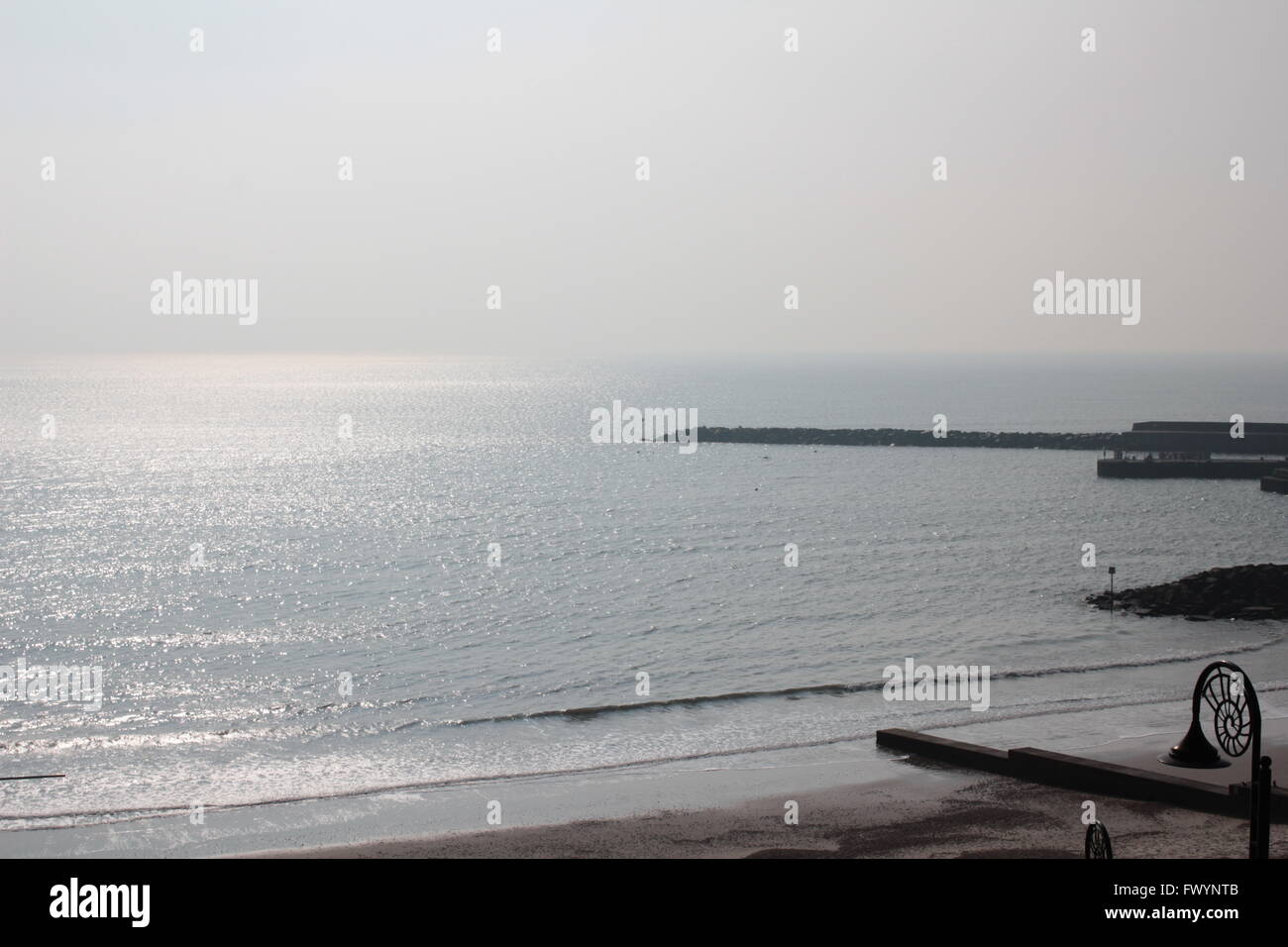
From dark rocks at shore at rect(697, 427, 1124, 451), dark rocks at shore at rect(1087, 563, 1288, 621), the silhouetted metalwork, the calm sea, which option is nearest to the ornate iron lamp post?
the silhouetted metalwork

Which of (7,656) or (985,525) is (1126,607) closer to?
(985,525)

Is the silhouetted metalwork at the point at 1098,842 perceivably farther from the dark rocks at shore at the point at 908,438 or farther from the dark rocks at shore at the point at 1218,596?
the dark rocks at shore at the point at 908,438

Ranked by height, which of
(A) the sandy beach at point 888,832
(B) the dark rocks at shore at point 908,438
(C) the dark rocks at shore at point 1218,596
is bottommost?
(A) the sandy beach at point 888,832

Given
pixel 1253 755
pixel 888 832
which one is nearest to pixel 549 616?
pixel 888 832

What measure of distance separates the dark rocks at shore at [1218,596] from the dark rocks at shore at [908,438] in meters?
70.2

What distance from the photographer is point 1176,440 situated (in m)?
105

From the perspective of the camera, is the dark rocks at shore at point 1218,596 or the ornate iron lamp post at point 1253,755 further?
the dark rocks at shore at point 1218,596

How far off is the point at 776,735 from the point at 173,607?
28134 millimetres

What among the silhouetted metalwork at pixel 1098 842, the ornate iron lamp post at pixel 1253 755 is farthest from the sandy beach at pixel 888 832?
the silhouetted metalwork at pixel 1098 842

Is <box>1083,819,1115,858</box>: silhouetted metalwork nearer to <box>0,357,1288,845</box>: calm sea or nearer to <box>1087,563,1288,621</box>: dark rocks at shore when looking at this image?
<box>0,357,1288,845</box>: calm sea

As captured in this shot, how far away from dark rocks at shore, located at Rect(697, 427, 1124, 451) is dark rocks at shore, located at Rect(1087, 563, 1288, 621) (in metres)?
70.2

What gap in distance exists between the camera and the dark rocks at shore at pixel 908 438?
408 feet
